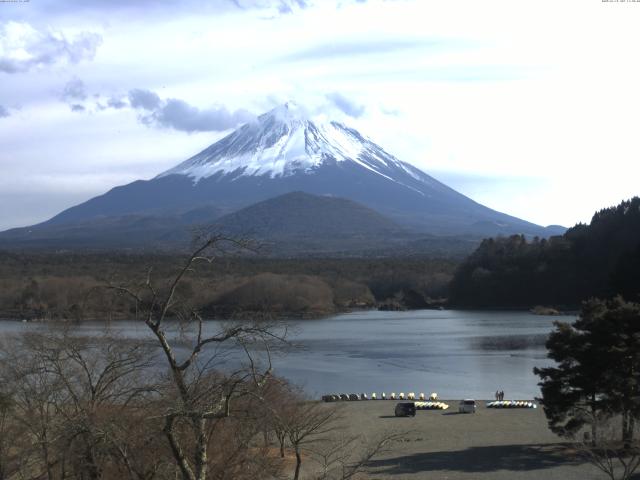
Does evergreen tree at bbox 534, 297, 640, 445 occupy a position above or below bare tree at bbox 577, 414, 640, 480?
above

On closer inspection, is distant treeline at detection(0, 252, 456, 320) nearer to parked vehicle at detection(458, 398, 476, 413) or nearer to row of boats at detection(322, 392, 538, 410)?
row of boats at detection(322, 392, 538, 410)

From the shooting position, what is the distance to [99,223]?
12788 centimetres

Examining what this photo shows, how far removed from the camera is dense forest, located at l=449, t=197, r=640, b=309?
55.8 m

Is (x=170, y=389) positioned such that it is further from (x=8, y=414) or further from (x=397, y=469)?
(x=397, y=469)

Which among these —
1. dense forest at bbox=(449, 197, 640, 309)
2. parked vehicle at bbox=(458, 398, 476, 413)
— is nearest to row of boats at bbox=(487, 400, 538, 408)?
parked vehicle at bbox=(458, 398, 476, 413)

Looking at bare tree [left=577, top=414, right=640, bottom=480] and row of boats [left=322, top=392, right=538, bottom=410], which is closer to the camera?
bare tree [left=577, top=414, right=640, bottom=480]

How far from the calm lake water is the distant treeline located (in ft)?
22.1

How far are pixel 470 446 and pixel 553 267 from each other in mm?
43740

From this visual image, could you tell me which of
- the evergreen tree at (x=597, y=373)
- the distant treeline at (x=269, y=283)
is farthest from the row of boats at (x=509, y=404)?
the distant treeline at (x=269, y=283)

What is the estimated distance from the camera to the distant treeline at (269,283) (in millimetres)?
49844

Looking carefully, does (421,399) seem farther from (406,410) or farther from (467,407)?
(406,410)

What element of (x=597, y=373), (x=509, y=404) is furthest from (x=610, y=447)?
(x=509, y=404)

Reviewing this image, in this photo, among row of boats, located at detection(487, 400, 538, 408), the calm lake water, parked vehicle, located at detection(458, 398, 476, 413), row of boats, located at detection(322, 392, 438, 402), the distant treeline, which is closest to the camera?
parked vehicle, located at detection(458, 398, 476, 413)

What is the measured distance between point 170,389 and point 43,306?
41237mm
